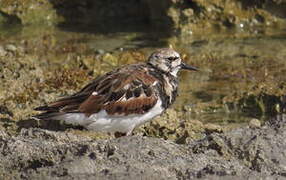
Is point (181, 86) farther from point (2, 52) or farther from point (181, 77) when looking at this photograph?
point (2, 52)

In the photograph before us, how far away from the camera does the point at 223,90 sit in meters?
9.25

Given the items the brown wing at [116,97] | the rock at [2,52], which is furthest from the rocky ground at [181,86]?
the brown wing at [116,97]

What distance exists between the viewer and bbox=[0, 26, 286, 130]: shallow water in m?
8.51

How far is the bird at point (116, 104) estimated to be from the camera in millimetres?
6508

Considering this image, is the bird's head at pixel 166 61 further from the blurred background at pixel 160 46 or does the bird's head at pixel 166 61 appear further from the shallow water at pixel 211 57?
the shallow water at pixel 211 57

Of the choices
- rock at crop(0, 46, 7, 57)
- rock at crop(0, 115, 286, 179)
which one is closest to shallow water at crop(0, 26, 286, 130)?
rock at crop(0, 46, 7, 57)

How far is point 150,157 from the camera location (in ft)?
15.8

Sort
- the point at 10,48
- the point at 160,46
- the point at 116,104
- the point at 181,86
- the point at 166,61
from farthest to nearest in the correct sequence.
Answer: the point at 160,46 < the point at 10,48 < the point at 181,86 < the point at 166,61 < the point at 116,104

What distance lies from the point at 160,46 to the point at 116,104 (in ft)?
16.0

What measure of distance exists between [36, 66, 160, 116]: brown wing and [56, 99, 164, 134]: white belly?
0.04 m

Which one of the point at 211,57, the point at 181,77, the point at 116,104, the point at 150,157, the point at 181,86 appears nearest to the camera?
the point at 150,157

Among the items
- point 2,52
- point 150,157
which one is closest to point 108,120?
point 150,157

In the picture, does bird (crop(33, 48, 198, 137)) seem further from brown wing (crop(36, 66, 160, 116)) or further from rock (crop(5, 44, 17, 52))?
rock (crop(5, 44, 17, 52))

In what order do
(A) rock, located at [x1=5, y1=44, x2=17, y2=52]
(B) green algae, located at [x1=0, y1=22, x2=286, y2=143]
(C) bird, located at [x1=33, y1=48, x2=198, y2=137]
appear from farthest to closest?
(A) rock, located at [x1=5, y1=44, x2=17, y2=52] < (B) green algae, located at [x1=0, y1=22, x2=286, y2=143] < (C) bird, located at [x1=33, y1=48, x2=198, y2=137]
